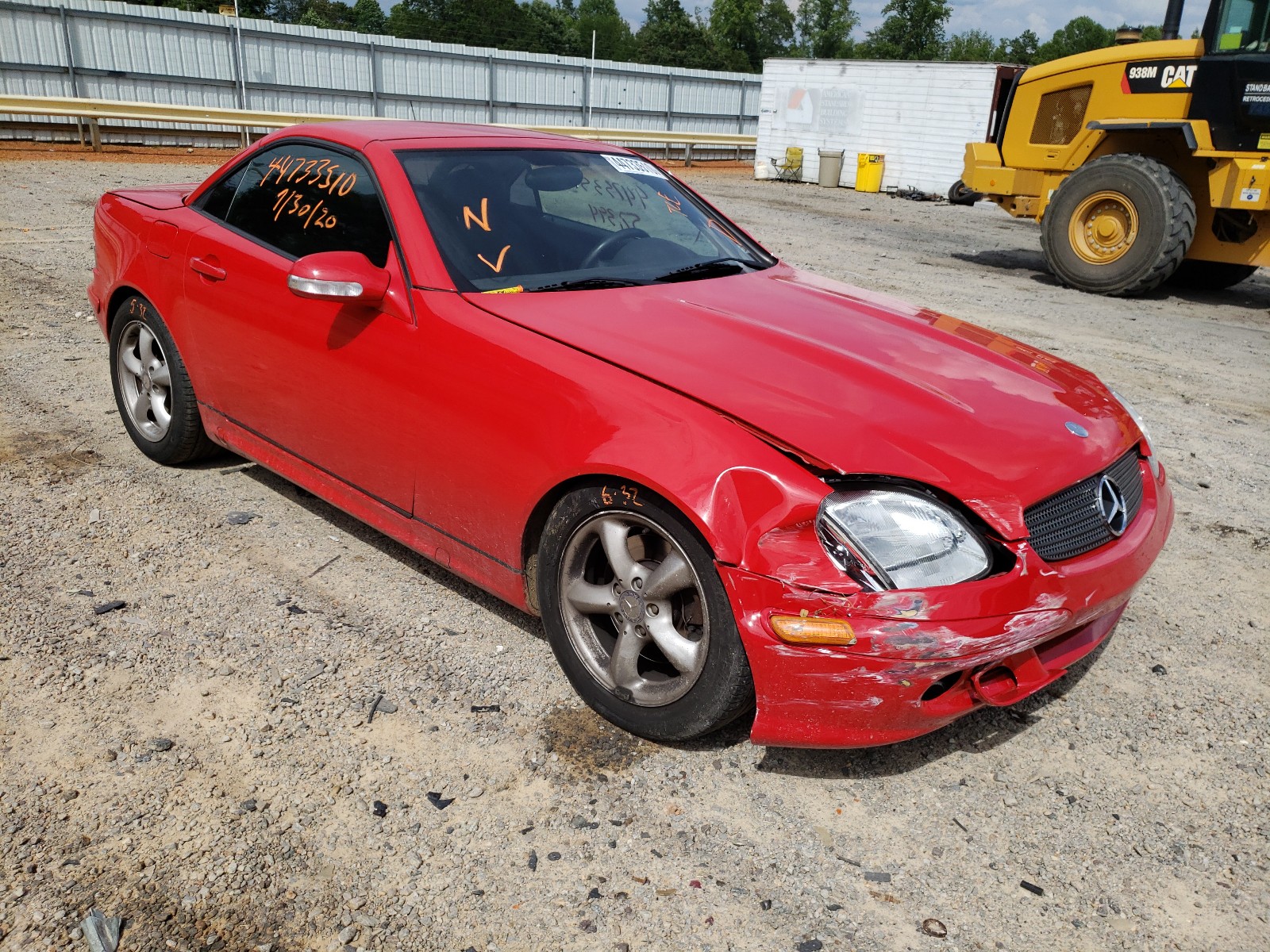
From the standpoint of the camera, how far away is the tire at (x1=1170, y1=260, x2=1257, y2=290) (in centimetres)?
1135

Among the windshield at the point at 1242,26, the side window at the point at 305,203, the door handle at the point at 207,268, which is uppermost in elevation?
the windshield at the point at 1242,26

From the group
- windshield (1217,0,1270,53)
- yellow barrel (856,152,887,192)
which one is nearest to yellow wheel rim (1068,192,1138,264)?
windshield (1217,0,1270,53)

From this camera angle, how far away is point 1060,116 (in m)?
11.2

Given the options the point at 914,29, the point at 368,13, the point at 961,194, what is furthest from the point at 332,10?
the point at 961,194

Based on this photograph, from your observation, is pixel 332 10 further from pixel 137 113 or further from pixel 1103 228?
pixel 1103 228

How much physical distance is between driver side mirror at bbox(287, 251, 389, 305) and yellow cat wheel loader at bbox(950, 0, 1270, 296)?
8.90 meters

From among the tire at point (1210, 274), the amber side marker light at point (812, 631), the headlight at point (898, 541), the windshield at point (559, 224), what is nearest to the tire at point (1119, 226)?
the tire at point (1210, 274)

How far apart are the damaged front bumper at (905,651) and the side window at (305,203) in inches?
74.1

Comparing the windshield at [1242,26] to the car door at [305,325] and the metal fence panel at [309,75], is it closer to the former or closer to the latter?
the car door at [305,325]

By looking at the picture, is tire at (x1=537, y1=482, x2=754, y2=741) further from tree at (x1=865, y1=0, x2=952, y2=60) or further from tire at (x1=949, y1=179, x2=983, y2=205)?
tree at (x1=865, y1=0, x2=952, y2=60)

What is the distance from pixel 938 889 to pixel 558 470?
1.39 m

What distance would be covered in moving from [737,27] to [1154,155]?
81.1 metres

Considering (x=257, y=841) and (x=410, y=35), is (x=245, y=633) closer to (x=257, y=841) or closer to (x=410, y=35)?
(x=257, y=841)

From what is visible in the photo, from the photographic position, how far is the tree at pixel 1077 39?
302 ft
